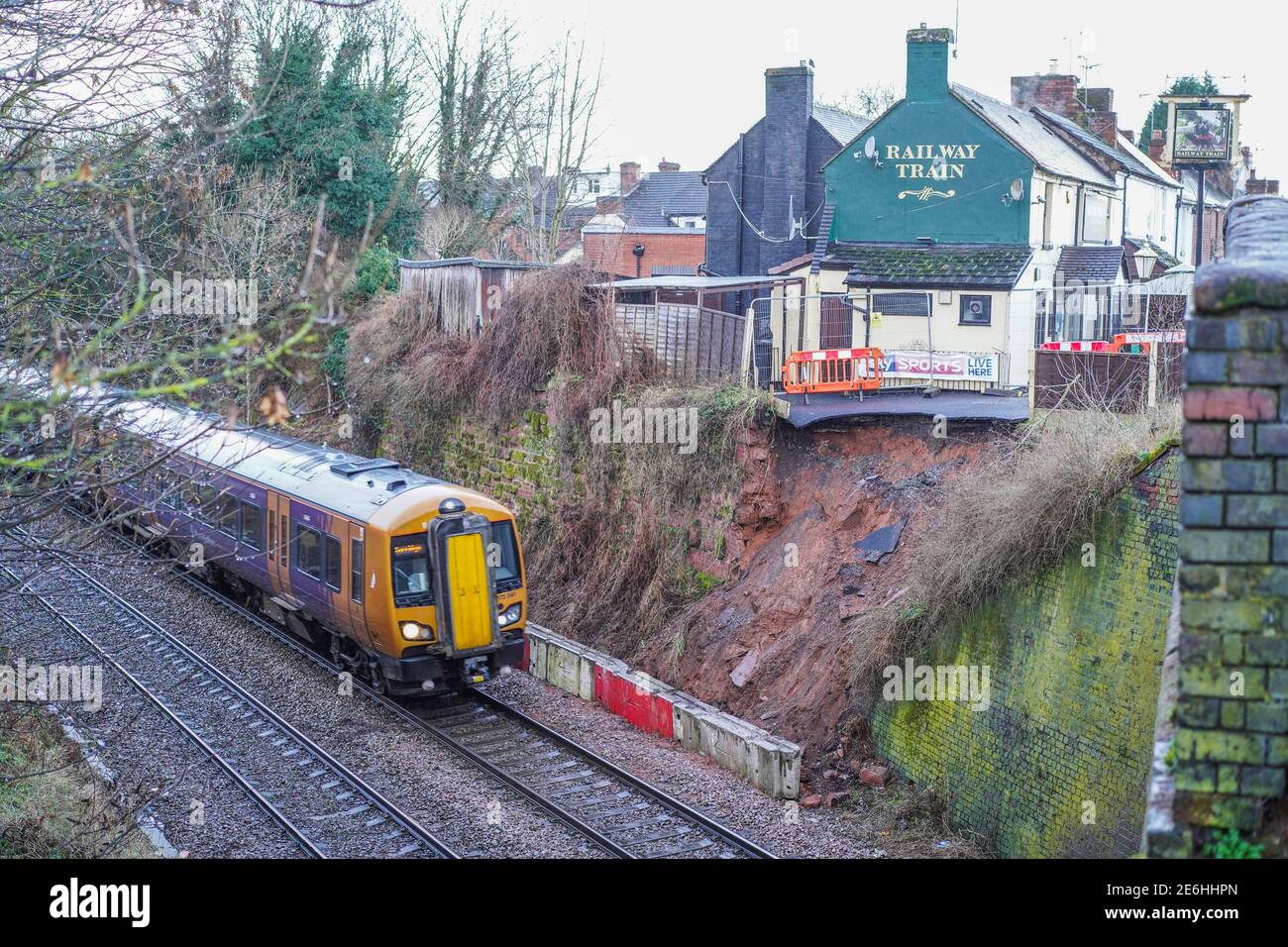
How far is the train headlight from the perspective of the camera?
13.7 m

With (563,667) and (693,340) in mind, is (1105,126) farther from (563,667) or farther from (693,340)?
(563,667)

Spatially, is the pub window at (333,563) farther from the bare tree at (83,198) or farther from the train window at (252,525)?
the bare tree at (83,198)

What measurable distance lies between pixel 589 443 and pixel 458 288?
6.79m

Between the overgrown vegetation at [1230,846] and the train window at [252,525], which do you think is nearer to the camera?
the overgrown vegetation at [1230,846]

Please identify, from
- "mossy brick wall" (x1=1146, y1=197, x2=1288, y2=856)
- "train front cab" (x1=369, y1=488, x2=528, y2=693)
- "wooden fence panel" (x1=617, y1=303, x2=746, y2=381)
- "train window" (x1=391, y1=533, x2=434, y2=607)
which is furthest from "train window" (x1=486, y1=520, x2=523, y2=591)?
"mossy brick wall" (x1=1146, y1=197, x2=1288, y2=856)

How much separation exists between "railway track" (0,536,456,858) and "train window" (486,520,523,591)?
9.46ft

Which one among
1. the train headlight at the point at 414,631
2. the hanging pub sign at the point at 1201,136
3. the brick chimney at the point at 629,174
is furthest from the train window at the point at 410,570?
the brick chimney at the point at 629,174

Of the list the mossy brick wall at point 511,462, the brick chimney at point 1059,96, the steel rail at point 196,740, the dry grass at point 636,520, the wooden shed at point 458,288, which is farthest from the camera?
the brick chimney at point 1059,96

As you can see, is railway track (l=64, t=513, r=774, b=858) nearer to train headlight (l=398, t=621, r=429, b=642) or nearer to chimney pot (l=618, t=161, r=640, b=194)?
train headlight (l=398, t=621, r=429, b=642)

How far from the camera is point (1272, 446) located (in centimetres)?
445

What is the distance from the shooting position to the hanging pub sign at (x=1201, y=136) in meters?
30.8

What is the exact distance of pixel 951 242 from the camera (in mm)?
25953

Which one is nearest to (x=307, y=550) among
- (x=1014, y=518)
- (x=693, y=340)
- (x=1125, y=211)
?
(x=693, y=340)

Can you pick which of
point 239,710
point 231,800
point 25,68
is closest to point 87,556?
point 25,68
